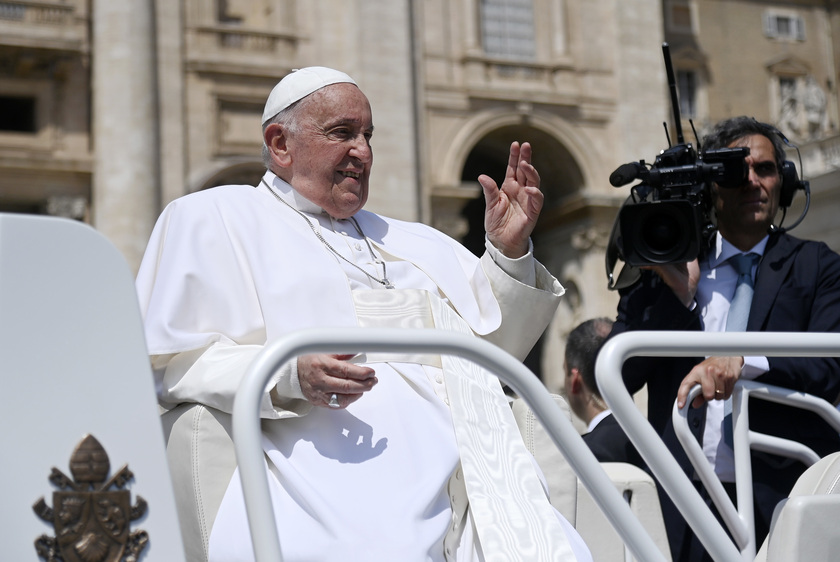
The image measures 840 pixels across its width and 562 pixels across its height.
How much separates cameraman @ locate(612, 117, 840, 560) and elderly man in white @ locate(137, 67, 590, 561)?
0.45 m

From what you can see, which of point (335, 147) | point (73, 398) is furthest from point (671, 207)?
point (73, 398)

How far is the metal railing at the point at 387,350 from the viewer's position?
1762 mm

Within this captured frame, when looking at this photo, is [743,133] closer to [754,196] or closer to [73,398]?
[754,196]

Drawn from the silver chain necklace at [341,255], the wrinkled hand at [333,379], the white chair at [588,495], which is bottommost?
the white chair at [588,495]

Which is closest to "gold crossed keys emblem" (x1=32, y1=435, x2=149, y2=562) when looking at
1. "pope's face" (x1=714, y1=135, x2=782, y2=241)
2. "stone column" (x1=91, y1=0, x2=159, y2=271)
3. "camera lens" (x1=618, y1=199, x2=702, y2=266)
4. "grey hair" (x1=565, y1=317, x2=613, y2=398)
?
"camera lens" (x1=618, y1=199, x2=702, y2=266)

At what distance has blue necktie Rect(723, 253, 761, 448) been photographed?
3.39 meters

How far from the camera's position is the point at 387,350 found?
6.22ft

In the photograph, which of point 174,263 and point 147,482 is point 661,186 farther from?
point 147,482

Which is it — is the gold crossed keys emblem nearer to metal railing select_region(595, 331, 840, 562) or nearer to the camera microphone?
metal railing select_region(595, 331, 840, 562)

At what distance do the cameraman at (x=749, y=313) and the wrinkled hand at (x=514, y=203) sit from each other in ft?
1.63

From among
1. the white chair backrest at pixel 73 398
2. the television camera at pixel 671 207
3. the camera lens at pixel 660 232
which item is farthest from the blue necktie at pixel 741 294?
the white chair backrest at pixel 73 398

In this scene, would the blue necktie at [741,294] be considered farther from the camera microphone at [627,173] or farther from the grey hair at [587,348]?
the grey hair at [587,348]

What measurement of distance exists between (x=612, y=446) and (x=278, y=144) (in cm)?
160

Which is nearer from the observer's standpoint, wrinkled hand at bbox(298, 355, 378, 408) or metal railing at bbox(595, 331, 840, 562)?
metal railing at bbox(595, 331, 840, 562)
